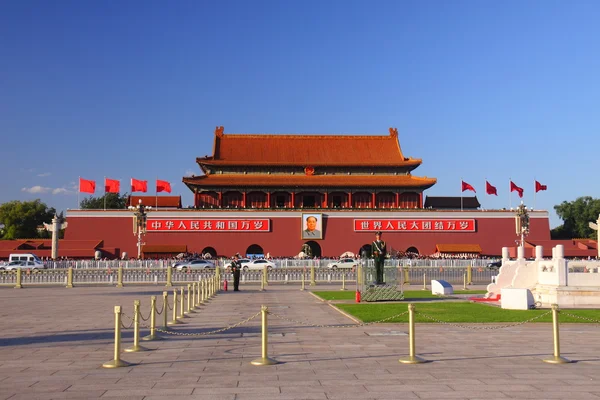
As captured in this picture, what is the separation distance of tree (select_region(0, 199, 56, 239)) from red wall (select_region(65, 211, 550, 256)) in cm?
2375

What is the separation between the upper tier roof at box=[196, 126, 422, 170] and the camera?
49.5 metres

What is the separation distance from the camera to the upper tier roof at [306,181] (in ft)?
157

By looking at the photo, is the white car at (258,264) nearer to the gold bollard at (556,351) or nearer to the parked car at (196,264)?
the parked car at (196,264)

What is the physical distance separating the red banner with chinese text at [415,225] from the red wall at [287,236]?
325mm

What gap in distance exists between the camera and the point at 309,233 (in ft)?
152

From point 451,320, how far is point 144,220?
32956 millimetres

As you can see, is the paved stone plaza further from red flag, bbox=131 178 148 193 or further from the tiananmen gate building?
the tiananmen gate building

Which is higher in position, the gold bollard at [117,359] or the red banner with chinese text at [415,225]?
the red banner with chinese text at [415,225]

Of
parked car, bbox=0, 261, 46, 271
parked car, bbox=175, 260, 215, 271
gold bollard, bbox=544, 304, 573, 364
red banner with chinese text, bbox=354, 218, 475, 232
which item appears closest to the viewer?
gold bollard, bbox=544, 304, 573, 364

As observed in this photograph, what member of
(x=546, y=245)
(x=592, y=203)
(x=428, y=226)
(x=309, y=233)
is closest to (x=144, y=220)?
(x=309, y=233)

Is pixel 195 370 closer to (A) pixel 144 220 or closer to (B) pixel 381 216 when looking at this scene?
(A) pixel 144 220

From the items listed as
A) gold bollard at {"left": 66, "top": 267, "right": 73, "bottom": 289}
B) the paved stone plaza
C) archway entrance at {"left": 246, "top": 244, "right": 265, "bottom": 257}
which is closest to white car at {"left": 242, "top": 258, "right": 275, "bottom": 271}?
archway entrance at {"left": 246, "top": 244, "right": 265, "bottom": 257}

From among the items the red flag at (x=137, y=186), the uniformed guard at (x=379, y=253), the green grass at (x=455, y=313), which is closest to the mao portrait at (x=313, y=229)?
the red flag at (x=137, y=186)

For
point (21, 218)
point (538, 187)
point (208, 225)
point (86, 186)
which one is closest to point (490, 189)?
point (538, 187)
